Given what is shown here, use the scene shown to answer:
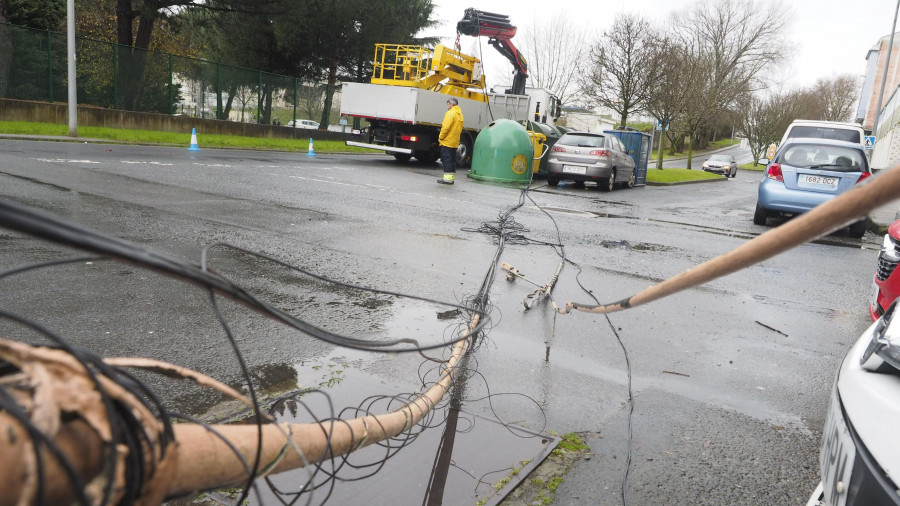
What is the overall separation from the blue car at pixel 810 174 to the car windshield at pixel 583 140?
6.40 m

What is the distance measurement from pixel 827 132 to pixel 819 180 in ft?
31.5

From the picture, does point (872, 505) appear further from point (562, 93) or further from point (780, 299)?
point (562, 93)

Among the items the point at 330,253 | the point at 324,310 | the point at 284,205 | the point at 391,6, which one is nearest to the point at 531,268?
the point at 330,253

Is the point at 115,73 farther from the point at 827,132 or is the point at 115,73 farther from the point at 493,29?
the point at 827,132

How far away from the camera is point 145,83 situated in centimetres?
2669

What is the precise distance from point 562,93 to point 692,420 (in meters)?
46.0

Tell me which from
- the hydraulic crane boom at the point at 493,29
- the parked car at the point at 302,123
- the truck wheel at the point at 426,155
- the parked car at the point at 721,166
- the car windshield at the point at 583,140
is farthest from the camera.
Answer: the parked car at the point at 721,166

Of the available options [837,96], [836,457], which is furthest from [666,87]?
[837,96]

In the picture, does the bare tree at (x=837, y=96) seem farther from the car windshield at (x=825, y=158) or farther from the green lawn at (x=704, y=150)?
the car windshield at (x=825, y=158)

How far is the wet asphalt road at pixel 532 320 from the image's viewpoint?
10.9ft

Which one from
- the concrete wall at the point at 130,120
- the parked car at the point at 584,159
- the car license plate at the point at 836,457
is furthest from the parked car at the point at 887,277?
the concrete wall at the point at 130,120

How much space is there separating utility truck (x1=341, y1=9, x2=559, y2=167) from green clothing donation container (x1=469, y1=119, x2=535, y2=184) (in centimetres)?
311

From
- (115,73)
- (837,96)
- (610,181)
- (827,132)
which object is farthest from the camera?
(837,96)

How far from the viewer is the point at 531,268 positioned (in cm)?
709
